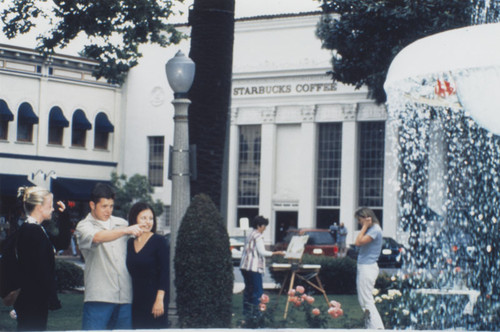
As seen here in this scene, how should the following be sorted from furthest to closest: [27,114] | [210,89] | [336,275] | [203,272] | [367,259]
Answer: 1. [27,114]
2. [336,275]
3. [210,89]
4. [367,259]
5. [203,272]

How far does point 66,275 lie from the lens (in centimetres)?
1880

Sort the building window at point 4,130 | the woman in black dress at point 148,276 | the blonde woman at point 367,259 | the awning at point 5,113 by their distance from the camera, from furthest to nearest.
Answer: the building window at point 4,130 < the awning at point 5,113 < the blonde woman at point 367,259 < the woman in black dress at point 148,276

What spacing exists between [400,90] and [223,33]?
12.7 ft

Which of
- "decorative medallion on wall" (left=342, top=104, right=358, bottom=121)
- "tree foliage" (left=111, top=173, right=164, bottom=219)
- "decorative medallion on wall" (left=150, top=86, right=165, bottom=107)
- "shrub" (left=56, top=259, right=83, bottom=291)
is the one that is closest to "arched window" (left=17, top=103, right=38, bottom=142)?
"tree foliage" (left=111, top=173, right=164, bottom=219)

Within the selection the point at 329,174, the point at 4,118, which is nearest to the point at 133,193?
the point at 4,118

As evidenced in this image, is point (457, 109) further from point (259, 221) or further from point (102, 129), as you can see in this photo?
point (102, 129)

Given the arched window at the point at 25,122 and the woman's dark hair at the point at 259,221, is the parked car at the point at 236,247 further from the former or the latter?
the woman's dark hair at the point at 259,221

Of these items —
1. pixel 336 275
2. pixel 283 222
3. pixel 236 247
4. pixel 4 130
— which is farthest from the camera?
pixel 283 222

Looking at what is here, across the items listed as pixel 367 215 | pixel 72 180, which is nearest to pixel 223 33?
pixel 367 215

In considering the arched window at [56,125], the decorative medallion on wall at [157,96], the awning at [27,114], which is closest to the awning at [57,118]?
the arched window at [56,125]

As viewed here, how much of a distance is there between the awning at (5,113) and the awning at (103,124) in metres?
6.34

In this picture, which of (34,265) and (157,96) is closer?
(34,265)

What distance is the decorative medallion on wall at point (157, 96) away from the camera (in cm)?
5000

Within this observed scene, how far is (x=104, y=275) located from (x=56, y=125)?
39.5m
